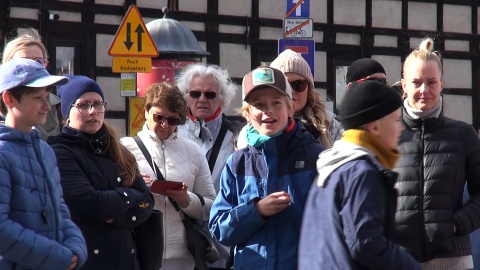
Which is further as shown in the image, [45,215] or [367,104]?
[45,215]

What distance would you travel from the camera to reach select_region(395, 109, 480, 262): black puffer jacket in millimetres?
6109

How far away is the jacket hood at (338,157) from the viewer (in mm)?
4387

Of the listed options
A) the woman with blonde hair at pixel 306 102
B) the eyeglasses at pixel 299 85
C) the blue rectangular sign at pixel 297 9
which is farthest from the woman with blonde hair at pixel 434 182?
the blue rectangular sign at pixel 297 9

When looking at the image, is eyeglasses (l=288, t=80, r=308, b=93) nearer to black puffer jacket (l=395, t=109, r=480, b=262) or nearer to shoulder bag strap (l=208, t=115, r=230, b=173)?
black puffer jacket (l=395, t=109, r=480, b=262)

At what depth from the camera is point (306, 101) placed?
6453 mm

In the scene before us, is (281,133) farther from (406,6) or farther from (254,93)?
(406,6)

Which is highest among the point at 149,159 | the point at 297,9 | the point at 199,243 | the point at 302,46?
the point at 297,9

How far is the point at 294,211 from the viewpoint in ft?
17.2

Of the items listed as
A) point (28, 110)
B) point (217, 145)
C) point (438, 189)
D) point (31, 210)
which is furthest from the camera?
point (217, 145)

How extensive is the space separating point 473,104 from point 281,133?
22.1m

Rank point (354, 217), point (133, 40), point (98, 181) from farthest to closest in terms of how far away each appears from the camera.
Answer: point (133, 40), point (98, 181), point (354, 217)

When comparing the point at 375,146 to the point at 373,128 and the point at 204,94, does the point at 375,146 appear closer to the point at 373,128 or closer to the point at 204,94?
the point at 373,128

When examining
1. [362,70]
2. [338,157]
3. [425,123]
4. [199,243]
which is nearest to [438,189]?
[425,123]

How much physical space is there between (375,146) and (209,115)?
3.08 m
